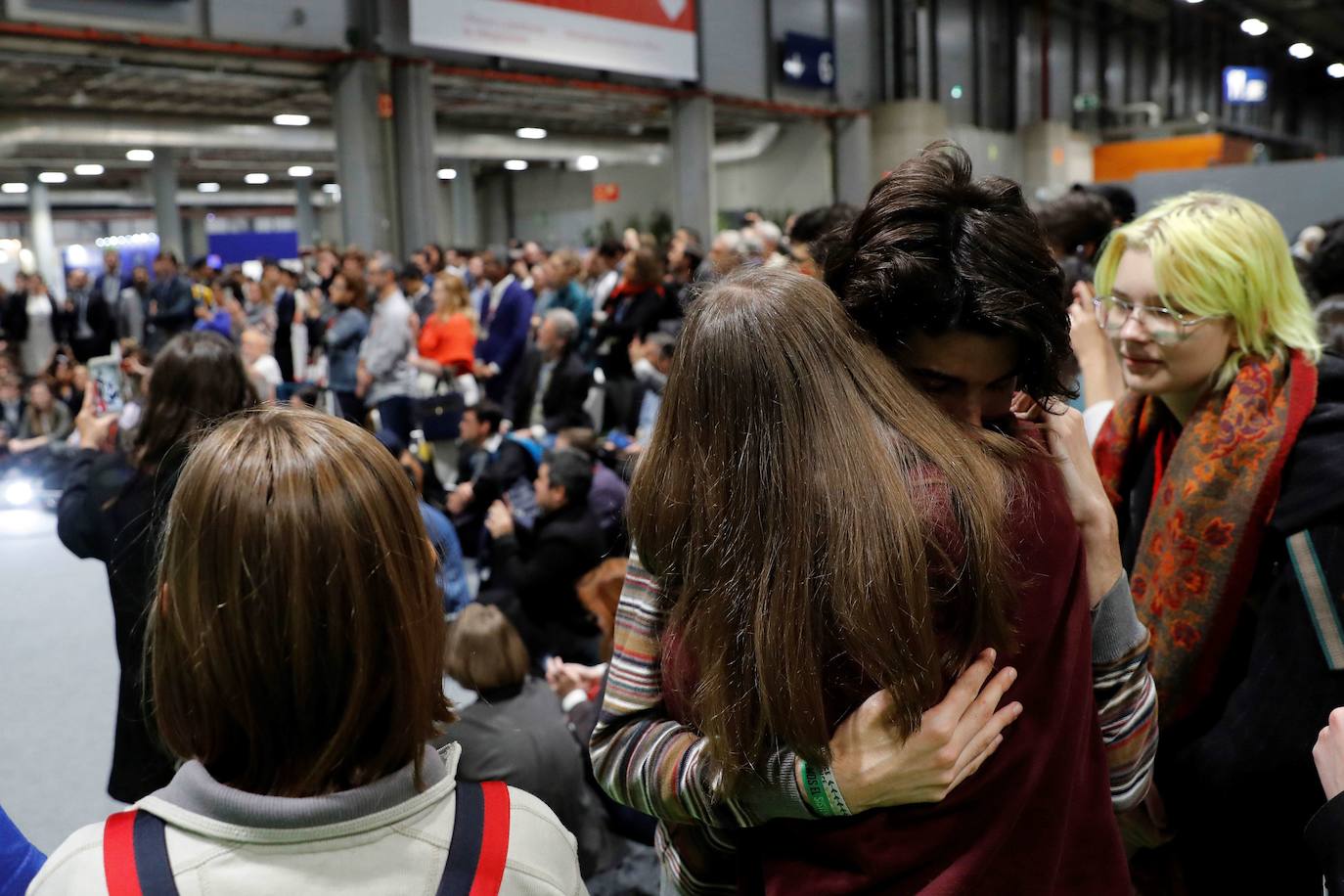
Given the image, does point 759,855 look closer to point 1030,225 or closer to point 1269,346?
point 1030,225

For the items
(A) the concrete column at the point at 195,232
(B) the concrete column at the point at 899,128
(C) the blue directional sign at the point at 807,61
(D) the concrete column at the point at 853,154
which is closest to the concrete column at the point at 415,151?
(C) the blue directional sign at the point at 807,61

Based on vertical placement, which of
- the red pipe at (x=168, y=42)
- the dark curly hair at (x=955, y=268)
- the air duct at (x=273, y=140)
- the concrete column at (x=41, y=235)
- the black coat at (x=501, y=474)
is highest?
the air duct at (x=273, y=140)

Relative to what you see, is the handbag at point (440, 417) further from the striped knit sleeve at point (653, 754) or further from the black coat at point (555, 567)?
the striped knit sleeve at point (653, 754)

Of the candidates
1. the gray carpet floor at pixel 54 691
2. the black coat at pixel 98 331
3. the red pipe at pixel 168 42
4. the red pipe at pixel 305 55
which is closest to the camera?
the gray carpet floor at pixel 54 691

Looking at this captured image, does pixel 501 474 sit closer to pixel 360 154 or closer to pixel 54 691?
pixel 54 691

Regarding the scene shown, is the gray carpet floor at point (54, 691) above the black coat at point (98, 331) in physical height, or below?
below

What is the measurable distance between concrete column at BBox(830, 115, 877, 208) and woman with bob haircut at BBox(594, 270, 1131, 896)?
16.1 m

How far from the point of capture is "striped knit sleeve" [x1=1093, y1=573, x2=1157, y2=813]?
3.73 ft

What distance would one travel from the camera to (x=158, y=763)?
2176mm

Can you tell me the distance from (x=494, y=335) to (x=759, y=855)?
6224mm

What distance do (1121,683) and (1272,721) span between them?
0.40 m

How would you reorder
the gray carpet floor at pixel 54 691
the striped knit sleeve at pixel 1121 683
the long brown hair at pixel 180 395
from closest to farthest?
the striped knit sleeve at pixel 1121 683 → the long brown hair at pixel 180 395 → the gray carpet floor at pixel 54 691

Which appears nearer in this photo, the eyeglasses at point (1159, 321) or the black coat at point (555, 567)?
the eyeglasses at point (1159, 321)

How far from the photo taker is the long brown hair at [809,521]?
0.93m
